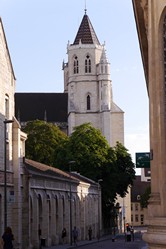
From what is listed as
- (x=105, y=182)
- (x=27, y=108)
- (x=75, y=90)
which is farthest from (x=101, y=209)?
(x=27, y=108)

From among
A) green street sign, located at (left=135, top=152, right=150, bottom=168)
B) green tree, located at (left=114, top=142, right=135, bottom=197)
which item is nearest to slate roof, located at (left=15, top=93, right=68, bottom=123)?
green tree, located at (left=114, top=142, right=135, bottom=197)

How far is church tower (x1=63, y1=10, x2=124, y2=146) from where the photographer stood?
138 metres

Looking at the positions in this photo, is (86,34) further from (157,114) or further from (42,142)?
(157,114)

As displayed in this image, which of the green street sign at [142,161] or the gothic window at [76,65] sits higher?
the gothic window at [76,65]

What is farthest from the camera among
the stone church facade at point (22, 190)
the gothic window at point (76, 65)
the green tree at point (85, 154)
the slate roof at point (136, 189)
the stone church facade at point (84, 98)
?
the slate roof at point (136, 189)

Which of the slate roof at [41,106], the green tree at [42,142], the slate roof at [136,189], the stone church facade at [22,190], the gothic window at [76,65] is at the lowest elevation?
the stone church facade at [22,190]

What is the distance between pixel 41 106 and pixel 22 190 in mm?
106187

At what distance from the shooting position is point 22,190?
152ft

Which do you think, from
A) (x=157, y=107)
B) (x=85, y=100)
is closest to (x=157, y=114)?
(x=157, y=107)

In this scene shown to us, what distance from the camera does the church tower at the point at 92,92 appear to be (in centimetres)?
13812

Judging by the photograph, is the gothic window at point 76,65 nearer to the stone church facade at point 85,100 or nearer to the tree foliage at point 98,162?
the stone church facade at point 85,100

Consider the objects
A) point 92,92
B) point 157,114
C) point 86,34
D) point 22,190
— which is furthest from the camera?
point 86,34

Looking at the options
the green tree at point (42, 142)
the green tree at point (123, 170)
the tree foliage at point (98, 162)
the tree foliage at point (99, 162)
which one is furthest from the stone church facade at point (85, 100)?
the tree foliage at point (98, 162)

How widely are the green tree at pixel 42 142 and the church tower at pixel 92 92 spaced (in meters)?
27.1
